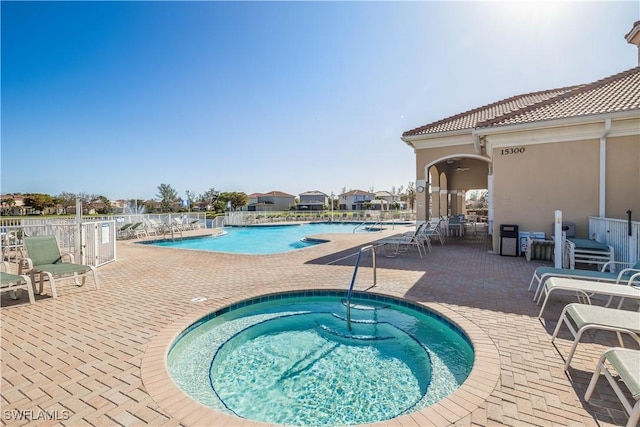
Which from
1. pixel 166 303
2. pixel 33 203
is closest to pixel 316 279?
pixel 166 303

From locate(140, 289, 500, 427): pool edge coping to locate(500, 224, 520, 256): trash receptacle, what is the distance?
230 inches

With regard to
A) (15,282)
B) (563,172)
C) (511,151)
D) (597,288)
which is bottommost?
(15,282)

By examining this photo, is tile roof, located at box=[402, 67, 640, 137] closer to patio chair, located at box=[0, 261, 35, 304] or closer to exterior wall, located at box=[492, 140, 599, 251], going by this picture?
exterior wall, located at box=[492, 140, 599, 251]

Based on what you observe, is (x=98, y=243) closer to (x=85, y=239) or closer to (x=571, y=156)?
(x=85, y=239)

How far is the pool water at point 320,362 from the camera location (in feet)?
8.46

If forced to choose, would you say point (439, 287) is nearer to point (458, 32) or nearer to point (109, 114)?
point (458, 32)

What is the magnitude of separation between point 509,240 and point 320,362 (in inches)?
288

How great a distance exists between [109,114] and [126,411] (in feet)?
73.6

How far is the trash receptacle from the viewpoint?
8189 mm

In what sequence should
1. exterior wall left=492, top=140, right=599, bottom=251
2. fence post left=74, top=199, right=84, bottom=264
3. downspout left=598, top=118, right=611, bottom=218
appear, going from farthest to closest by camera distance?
1. exterior wall left=492, top=140, right=599, bottom=251
2. downspout left=598, top=118, right=611, bottom=218
3. fence post left=74, top=199, right=84, bottom=264

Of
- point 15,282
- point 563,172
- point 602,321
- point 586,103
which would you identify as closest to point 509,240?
point 563,172

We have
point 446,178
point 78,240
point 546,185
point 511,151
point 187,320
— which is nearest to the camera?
point 187,320

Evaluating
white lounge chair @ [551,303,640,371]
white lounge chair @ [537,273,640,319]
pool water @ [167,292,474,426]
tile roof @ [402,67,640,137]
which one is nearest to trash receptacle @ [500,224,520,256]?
tile roof @ [402,67,640,137]

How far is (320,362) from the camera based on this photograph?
330cm
